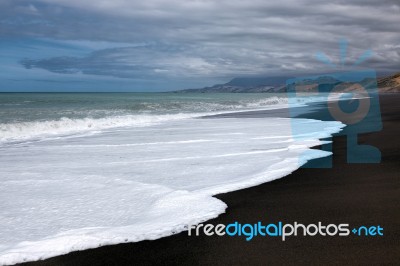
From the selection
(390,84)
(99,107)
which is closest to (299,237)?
(99,107)

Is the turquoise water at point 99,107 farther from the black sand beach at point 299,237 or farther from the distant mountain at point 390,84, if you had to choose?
the distant mountain at point 390,84

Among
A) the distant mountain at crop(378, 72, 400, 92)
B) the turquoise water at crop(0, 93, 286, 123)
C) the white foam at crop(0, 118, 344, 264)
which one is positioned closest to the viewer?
the white foam at crop(0, 118, 344, 264)

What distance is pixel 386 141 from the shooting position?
1234 centimetres

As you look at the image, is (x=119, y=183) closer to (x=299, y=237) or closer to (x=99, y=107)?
(x=299, y=237)

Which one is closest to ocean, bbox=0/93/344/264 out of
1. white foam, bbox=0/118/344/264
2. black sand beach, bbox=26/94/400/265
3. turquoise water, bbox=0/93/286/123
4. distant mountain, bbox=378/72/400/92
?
white foam, bbox=0/118/344/264

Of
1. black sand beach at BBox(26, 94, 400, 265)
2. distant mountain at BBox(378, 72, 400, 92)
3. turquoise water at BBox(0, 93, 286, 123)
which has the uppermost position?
distant mountain at BBox(378, 72, 400, 92)

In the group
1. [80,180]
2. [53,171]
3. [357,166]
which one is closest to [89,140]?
[53,171]

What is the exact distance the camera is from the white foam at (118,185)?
4.95 meters

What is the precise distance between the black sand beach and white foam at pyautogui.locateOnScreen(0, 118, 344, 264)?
0.32 m

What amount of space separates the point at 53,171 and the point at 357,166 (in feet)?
21.2

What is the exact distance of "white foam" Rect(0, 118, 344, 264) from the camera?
4.95 m

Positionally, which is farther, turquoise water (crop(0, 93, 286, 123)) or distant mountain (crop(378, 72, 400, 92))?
distant mountain (crop(378, 72, 400, 92))

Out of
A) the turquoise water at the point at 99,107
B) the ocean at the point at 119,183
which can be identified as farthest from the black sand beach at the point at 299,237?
the turquoise water at the point at 99,107

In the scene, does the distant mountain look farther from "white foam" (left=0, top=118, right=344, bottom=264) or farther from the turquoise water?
"white foam" (left=0, top=118, right=344, bottom=264)
